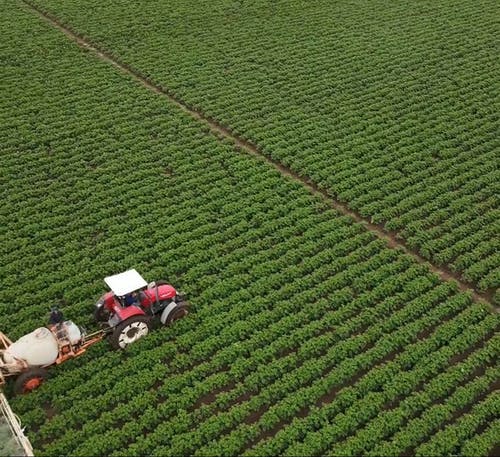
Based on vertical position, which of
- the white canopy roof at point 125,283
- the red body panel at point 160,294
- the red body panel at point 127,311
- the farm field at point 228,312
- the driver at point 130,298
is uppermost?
the white canopy roof at point 125,283

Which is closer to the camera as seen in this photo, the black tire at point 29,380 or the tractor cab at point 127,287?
the black tire at point 29,380

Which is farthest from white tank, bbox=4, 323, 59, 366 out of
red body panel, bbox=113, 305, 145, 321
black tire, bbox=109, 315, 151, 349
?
red body panel, bbox=113, 305, 145, 321

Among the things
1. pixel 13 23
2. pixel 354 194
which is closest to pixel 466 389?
pixel 354 194

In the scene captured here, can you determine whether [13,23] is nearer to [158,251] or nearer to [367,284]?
[158,251]

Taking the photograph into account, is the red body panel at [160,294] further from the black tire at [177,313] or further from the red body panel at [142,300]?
the black tire at [177,313]

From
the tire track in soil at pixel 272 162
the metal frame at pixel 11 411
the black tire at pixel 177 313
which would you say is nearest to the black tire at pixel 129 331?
the black tire at pixel 177 313

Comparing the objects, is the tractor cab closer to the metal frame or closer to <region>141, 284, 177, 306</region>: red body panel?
<region>141, 284, 177, 306</region>: red body panel
